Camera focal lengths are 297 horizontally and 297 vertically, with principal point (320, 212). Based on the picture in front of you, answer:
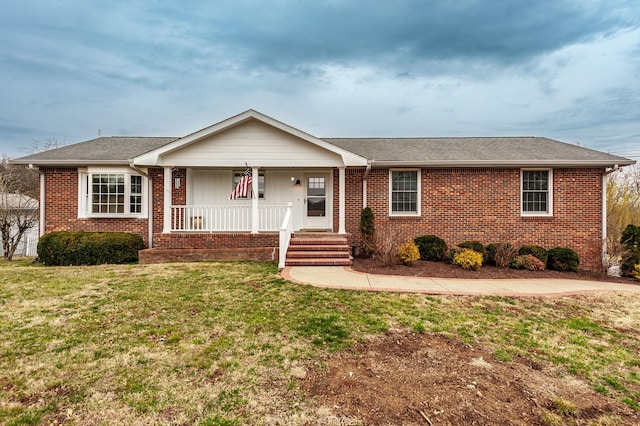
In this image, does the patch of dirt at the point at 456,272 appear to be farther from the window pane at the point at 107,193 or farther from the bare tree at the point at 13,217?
the bare tree at the point at 13,217

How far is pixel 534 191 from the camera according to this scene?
11.0 metres

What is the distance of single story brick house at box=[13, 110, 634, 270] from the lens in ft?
33.6

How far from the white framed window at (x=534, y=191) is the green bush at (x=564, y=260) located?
173 centimetres

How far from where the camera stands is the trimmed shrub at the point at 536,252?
9.64 metres

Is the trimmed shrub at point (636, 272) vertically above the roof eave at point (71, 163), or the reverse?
the roof eave at point (71, 163)

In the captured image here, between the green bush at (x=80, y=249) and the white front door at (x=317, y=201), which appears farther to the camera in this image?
the white front door at (x=317, y=201)

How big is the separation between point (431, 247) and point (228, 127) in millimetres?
8025

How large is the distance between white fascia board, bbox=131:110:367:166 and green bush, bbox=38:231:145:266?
2.76 m

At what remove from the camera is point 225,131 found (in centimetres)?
1041

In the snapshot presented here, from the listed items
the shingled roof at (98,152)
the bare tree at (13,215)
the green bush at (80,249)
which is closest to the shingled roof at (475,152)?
the shingled roof at (98,152)

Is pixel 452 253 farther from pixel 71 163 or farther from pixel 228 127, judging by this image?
pixel 71 163

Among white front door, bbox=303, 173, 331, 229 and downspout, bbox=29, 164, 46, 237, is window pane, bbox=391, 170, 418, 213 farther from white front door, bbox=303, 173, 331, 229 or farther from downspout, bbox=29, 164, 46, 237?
downspout, bbox=29, 164, 46, 237

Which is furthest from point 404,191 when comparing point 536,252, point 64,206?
point 64,206

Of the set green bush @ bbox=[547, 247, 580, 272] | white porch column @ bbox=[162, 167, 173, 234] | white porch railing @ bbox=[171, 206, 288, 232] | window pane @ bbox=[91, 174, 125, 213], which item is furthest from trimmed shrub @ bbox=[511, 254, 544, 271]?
window pane @ bbox=[91, 174, 125, 213]
